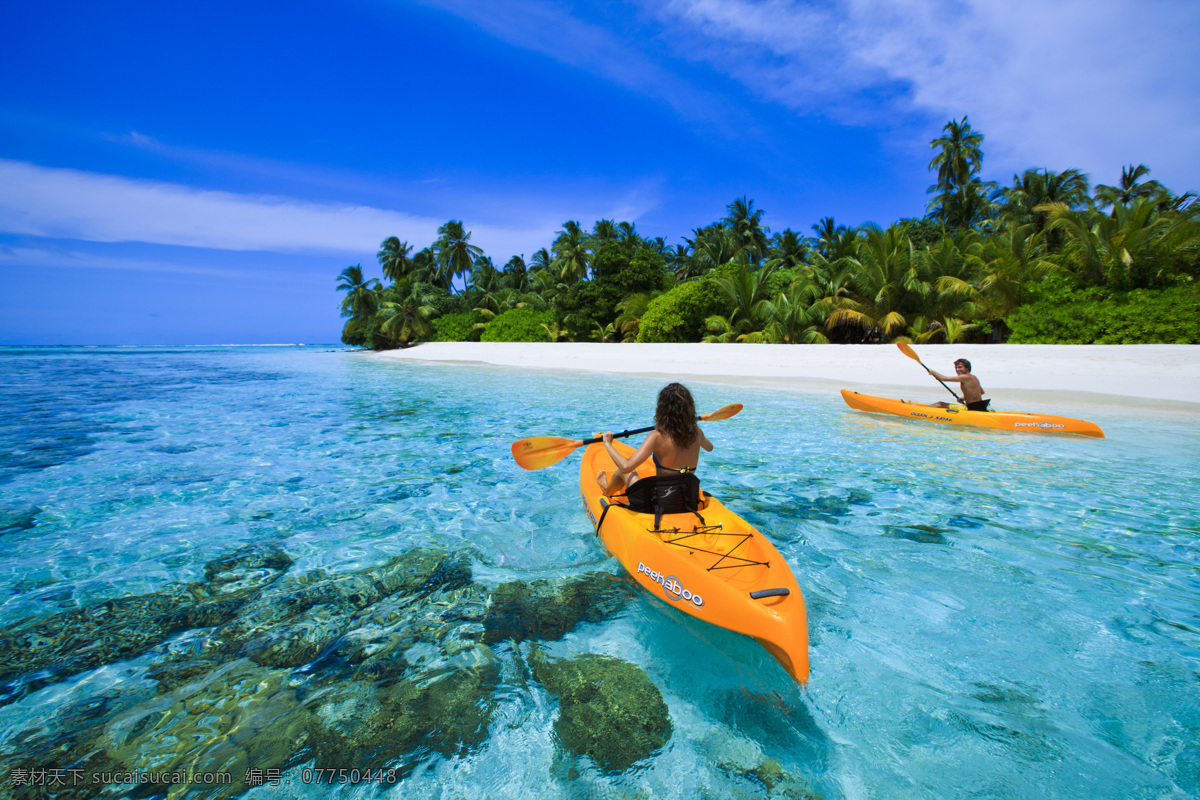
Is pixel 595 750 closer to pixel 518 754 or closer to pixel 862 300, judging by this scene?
pixel 518 754

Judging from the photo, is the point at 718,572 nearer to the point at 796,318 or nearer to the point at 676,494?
the point at 676,494

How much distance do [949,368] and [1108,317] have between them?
5.28 meters

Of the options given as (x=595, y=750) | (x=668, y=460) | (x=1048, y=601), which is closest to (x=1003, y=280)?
(x=1048, y=601)

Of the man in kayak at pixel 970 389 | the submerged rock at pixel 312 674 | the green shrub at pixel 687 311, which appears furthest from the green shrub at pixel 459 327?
the submerged rock at pixel 312 674

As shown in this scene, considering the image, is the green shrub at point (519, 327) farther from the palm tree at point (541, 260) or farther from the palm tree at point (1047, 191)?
the palm tree at point (1047, 191)

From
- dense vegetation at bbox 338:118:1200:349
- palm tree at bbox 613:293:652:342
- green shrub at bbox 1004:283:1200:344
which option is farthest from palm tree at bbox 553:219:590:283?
green shrub at bbox 1004:283:1200:344

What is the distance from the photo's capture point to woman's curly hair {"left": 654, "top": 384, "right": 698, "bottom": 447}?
12.2 feet

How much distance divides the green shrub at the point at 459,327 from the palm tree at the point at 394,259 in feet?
41.9

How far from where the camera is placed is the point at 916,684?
282cm

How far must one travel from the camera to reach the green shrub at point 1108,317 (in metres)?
14.9

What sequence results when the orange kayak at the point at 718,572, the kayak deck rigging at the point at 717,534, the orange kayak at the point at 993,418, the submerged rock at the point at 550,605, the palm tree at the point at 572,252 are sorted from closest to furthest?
the orange kayak at the point at 718,572 → the kayak deck rigging at the point at 717,534 → the submerged rock at the point at 550,605 → the orange kayak at the point at 993,418 → the palm tree at the point at 572,252

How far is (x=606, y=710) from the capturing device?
104 inches

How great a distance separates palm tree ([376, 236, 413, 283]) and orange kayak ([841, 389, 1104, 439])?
2094 inches

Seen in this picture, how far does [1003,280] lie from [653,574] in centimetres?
2284
